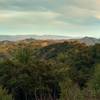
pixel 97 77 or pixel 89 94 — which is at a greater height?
pixel 89 94

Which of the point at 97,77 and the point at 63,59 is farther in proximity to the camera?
the point at 63,59

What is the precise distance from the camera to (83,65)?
3989 inches

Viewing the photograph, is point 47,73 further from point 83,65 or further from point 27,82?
point 83,65

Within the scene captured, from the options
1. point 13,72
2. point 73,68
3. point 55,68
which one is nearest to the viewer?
point 13,72

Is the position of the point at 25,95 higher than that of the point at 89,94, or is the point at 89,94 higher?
the point at 89,94

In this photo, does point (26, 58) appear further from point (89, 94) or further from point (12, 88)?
point (89, 94)

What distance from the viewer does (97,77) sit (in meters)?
67.1

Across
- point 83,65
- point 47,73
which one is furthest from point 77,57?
point 47,73

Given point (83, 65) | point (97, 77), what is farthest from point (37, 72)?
point (83, 65)

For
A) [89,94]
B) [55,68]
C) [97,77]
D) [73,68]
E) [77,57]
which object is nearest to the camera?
[89,94]

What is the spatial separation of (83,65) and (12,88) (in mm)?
34010

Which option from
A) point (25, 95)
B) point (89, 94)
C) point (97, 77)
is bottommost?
point (25, 95)

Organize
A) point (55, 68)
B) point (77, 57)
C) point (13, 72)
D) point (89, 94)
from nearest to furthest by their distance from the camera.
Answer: point (89, 94) → point (13, 72) → point (55, 68) → point (77, 57)

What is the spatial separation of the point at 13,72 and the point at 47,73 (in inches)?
321
